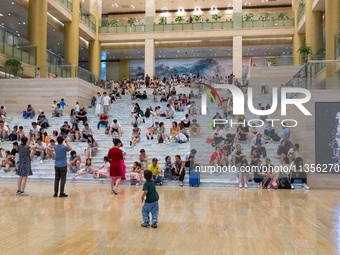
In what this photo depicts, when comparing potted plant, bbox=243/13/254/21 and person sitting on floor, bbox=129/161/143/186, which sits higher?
potted plant, bbox=243/13/254/21

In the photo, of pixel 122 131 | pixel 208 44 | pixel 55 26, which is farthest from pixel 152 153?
pixel 208 44

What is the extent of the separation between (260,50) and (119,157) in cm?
3328

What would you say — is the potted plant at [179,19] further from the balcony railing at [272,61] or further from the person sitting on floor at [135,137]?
the person sitting on floor at [135,137]

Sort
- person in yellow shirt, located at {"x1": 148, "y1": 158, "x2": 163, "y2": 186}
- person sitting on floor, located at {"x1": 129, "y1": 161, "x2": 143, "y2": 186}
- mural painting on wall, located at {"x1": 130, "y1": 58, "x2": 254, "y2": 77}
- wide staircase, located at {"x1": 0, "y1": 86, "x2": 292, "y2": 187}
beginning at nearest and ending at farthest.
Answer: person in yellow shirt, located at {"x1": 148, "y1": 158, "x2": 163, "y2": 186} → person sitting on floor, located at {"x1": 129, "y1": 161, "x2": 143, "y2": 186} → wide staircase, located at {"x1": 0, "y1": 86, "x2": 292, "y2": 187} → mural painting on wall, located at {"x1": 130, "y1": 58, "x2": 254, "y2": 77}

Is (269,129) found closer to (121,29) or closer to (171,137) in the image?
(171,137)

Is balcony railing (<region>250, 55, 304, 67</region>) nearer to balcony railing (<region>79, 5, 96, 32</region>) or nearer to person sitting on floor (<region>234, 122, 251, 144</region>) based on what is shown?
person sitting on floor (<region>234, 122, 251, 144</region>)

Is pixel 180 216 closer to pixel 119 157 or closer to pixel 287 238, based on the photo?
pixel 287 238

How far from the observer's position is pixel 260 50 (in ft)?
131

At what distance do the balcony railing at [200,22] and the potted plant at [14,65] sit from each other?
15.4 metres

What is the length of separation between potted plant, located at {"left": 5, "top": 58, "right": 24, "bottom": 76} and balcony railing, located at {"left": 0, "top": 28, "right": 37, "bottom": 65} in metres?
0.32

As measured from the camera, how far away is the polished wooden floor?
4449 mm

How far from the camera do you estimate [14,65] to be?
74.8 feet

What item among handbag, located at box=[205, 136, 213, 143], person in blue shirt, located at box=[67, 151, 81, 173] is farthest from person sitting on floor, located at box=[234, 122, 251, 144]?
person in blue shirt, located at box=[67, 151, 81, 173]

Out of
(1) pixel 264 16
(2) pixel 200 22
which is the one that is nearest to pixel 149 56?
(2) pixel 200 22
